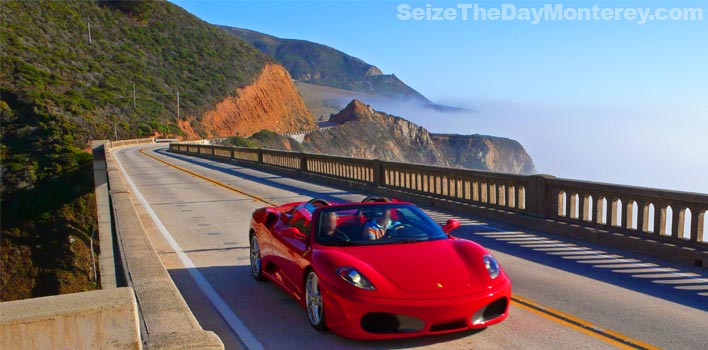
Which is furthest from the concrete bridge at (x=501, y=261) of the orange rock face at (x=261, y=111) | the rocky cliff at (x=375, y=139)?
the rocky cliff at (x=375, y=139)

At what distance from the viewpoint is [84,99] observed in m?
77.6

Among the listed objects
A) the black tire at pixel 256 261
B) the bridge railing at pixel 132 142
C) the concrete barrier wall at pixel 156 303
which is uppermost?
the concrete barrier wall at pixel 156 303

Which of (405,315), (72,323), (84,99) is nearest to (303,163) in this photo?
(405,315)

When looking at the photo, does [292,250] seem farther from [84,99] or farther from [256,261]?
[84,99]

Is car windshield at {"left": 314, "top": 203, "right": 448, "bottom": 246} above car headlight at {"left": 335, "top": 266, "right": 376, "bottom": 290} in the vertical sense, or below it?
above

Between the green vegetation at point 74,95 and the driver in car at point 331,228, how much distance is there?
27.7 meters

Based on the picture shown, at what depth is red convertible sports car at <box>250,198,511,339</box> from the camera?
538 cm

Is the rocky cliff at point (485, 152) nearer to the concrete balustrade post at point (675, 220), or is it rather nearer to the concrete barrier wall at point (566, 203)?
the concrete barrier wall at point (566, 203)

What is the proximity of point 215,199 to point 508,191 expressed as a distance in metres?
9.13

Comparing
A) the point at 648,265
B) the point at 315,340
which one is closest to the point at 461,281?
the point at 315,340

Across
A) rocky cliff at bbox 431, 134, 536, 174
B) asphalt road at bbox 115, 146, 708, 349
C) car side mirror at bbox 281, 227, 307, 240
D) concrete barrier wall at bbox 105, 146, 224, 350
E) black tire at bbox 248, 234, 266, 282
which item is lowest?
rocky cliff at bbox 431, 134, 536, 174

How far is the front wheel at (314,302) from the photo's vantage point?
232 inches

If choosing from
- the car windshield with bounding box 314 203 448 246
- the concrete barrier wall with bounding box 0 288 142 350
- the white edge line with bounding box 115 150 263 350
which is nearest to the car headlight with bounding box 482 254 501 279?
the car windshield with bounding box 314 203 448 246

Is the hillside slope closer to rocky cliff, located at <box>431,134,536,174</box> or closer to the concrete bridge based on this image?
the concrete bridge
